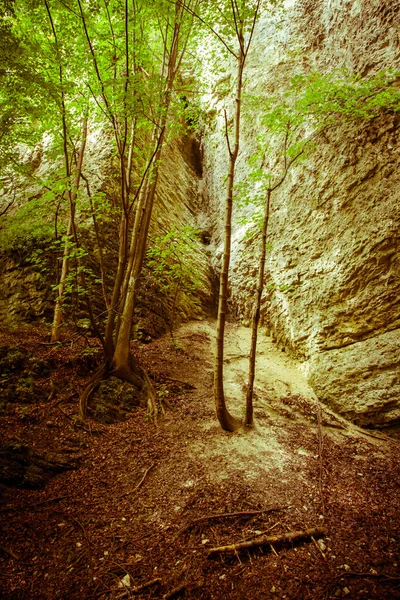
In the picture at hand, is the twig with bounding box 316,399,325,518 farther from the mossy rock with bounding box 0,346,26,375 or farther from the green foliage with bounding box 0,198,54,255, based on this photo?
the green foliage with bounding box 0,198,54,255

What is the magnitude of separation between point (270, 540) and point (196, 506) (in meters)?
0.95

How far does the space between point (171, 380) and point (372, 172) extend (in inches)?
292

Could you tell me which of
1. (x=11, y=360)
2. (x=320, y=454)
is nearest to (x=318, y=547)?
(x=320, y=454)

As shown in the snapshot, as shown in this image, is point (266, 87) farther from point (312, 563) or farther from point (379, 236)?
point (312, 563)

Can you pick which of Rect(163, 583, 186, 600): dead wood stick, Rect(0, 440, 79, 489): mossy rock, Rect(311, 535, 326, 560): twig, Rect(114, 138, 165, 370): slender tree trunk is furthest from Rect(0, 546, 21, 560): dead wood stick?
Rect(114, 138, 165, 370): slender tree trunk

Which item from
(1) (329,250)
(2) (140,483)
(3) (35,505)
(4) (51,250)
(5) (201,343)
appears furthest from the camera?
(5) (201,343)

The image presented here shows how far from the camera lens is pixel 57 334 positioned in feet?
23.5

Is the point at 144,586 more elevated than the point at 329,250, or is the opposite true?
the point at 329,250

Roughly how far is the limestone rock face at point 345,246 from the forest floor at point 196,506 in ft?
4.24

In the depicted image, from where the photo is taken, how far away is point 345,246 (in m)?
7.42

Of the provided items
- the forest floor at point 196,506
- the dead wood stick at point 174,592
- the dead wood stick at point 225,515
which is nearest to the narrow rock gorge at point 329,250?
the forest floor at point 196,506

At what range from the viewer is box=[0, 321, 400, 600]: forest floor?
261 cm

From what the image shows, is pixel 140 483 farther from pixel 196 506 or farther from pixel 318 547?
pixel 318 547

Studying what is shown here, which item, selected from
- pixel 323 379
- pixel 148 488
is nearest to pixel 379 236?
pixel 323 379
